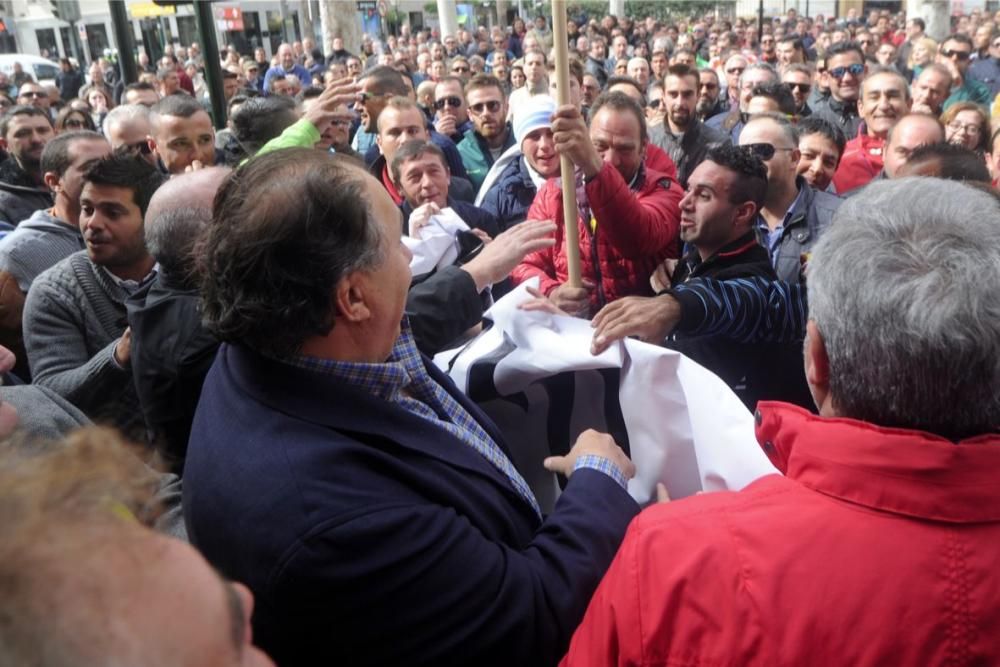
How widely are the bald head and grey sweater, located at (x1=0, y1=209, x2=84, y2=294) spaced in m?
1.43

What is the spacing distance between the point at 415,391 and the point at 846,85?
6.03m

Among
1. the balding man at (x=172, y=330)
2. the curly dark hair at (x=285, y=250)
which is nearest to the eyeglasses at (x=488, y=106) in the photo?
the balding man at (x=172, y=330)

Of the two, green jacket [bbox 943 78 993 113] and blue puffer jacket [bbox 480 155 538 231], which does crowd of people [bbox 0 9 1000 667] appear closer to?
blue puffer jacket [bbox 480 155 538 231]

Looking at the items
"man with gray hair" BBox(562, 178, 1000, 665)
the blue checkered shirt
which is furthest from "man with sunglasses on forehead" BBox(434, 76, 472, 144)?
"man with gray hair" BBox(562, 178, 1000, 665)

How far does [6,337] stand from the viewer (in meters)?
3.09

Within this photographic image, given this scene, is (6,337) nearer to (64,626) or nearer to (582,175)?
(582,175)

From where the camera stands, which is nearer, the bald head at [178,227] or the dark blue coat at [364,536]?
the dark blue coat at [364,536]

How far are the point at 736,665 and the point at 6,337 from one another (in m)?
3.05

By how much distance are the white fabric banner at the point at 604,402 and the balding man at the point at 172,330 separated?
65cm

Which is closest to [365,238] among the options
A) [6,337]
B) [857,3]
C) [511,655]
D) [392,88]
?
[511,655]

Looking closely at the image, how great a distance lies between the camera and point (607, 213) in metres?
2.75

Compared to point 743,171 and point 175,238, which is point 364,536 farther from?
point 743,171

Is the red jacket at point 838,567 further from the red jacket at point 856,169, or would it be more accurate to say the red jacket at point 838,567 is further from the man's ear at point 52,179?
the red jacket at point 856,169

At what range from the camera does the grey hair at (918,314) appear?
1.02 m
